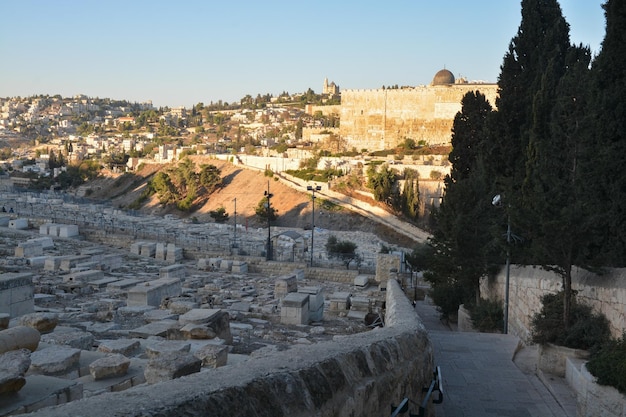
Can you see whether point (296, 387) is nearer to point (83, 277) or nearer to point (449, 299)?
point (449, 299)

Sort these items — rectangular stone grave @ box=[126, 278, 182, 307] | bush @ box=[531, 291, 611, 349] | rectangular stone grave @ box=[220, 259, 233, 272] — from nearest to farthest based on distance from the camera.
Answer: bush @ box=[531, 291, 611, 349]
rectangular stone grave @ box=[126, 278, 182, 307]
rectangular stone grave @ box=[220, 259, 233, 272]

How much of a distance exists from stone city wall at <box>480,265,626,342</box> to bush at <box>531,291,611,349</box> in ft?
0.35

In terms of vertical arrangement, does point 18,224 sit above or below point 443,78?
below

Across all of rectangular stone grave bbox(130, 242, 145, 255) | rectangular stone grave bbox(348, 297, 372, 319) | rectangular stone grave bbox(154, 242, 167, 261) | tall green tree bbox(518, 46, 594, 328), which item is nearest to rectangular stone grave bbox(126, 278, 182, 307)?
rectangular stone grave bbox(348, 297, 372, 319)

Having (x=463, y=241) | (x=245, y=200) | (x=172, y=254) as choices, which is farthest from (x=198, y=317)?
(x=245, y=200)

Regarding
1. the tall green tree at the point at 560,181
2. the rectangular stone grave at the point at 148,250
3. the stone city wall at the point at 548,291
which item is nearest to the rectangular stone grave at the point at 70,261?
the rectangular stone grave at the point at 148,250

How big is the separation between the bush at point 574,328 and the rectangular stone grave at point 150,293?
641 cm

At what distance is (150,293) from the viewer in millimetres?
9852

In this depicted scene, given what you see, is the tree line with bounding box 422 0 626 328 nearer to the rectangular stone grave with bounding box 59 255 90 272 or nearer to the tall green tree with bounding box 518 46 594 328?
the tall green tree with bounding box 518 46 594 328

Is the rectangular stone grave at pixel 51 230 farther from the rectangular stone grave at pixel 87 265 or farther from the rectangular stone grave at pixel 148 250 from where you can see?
the rectangular stone grave at pixel 87 265

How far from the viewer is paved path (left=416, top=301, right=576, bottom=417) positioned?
502 cm

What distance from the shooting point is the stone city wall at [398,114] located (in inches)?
2260

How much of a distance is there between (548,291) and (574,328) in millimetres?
1551

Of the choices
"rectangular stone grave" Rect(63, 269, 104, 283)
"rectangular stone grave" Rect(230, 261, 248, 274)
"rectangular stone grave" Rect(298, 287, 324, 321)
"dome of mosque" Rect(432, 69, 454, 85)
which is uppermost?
"dome of mosque" Rect(432, 69, 454, 85)
